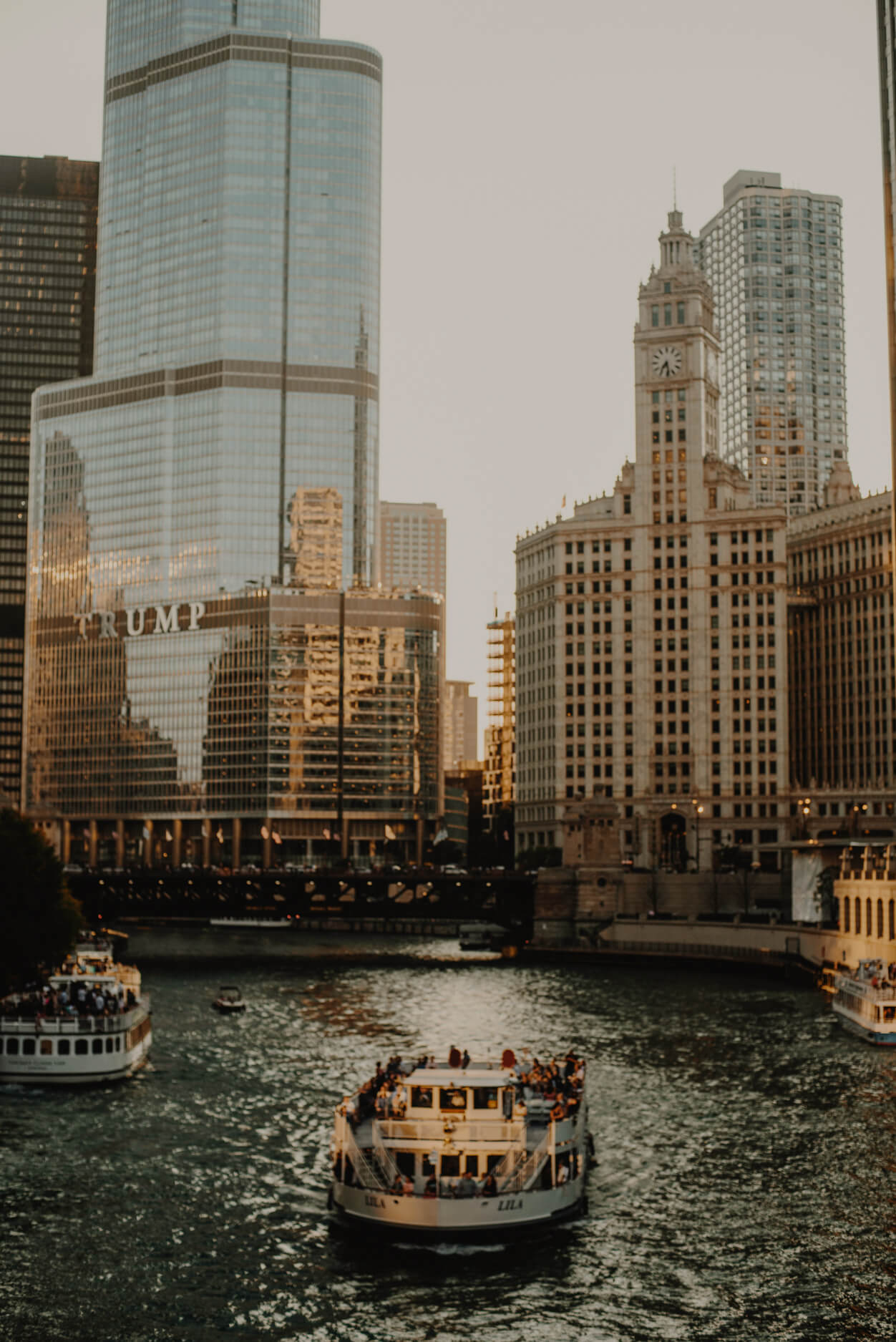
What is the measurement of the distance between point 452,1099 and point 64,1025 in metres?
40.8

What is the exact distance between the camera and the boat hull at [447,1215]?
2500 inches

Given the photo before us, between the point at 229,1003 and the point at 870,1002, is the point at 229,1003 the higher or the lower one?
the lower one

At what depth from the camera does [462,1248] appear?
63719mm

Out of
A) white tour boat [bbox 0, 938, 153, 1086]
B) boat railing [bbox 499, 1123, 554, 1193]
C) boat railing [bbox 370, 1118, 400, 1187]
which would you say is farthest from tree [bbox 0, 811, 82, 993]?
boat railing [bbox 499, 1123, 554, 1193]

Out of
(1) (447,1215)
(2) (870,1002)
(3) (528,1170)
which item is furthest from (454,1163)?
(2) (870,1002)

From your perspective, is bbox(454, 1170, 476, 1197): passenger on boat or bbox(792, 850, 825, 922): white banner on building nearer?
bbox(454, 1170, 476, 1197): passenger on boat

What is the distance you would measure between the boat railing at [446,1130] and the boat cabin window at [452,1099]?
141cm

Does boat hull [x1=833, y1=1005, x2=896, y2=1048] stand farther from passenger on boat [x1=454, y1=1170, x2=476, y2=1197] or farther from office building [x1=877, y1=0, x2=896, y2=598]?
office building [x1=877, y1=0, x2=896, y2=598]

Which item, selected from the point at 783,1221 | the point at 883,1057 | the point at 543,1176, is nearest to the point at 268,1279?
the point at 543,1176

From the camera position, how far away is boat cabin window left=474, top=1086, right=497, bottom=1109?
67.6 m

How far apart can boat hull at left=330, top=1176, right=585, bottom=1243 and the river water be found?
0.72 meters

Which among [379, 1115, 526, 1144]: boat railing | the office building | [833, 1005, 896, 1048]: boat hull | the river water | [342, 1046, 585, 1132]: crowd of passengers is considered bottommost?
the river water

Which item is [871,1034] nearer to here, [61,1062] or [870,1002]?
[870,1002]

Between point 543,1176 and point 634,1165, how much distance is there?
508 inches
